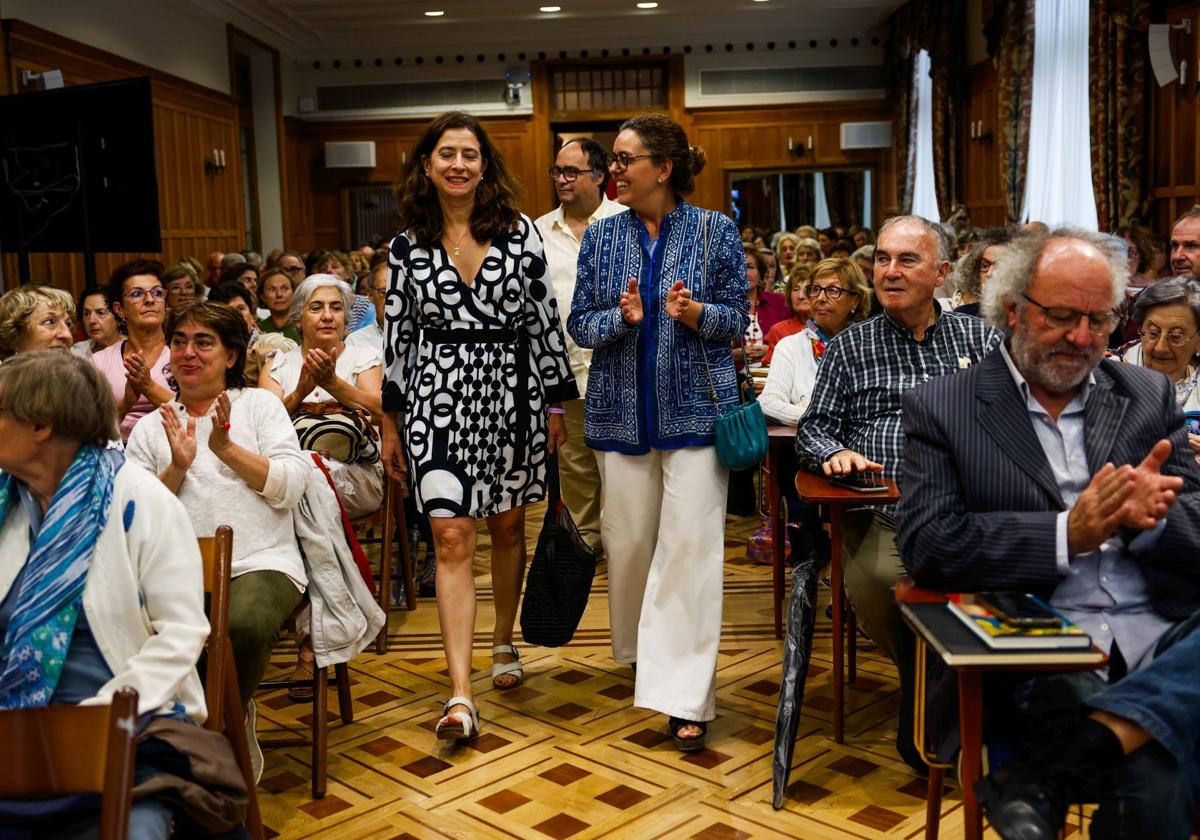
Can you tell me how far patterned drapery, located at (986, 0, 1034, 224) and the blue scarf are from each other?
10284mm

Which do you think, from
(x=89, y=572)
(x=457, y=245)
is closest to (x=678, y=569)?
(x=457, y=245)

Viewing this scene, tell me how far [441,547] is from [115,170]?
3.60 meters

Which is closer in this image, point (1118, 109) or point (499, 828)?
point (499, 828)

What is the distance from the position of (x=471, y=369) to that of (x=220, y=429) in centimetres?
77

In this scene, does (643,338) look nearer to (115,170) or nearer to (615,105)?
(115,170)

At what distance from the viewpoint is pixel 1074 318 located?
7.92 feet

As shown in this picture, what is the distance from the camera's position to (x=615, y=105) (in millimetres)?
16219

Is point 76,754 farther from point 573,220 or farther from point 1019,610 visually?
point 573,220

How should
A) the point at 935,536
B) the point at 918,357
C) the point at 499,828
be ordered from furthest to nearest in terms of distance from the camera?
the point at 918,357 < the point at 499,828 < the point at 935,536

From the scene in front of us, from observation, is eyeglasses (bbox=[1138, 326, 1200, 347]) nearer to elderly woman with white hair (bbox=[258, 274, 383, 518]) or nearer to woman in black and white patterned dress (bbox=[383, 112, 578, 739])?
woman in black and white patterned dress (bbox=[383, 112, 578, 739])

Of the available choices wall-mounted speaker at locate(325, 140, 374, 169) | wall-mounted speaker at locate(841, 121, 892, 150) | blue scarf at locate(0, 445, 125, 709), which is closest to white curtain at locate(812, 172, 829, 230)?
wall-mounted speaker at locate(841, 121, 892, 150)

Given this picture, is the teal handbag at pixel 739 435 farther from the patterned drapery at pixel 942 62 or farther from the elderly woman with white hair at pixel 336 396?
the patterned drapery at pixel 942 62

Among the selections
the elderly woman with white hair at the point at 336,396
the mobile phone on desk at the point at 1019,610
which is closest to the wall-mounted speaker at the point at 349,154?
the elderly woman with white hair at the point at 336,396

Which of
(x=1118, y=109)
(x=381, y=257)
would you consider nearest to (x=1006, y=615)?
(x=381, y=257)
